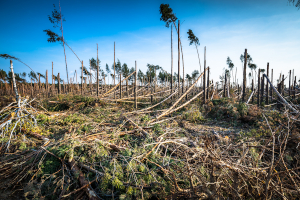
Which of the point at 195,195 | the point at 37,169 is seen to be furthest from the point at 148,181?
the point at 37,169

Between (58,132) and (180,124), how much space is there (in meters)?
4.27

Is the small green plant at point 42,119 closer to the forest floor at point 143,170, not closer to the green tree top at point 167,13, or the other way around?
the forest floor at point 143,170

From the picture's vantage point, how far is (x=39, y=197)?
201 cm

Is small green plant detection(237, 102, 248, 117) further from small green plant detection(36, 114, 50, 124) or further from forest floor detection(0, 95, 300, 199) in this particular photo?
small green plant detection(36, 114, 50, 124)

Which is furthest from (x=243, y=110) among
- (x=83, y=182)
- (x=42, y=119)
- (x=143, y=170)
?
(x=42, y=119)

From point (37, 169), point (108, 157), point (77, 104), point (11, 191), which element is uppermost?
point (77, 104)

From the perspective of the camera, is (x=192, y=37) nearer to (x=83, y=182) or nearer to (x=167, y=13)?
(x=167, y=13)

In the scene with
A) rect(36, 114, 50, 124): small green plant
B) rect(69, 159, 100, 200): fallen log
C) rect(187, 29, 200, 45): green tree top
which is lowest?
rect(69, 159, 100, 200): fallen log

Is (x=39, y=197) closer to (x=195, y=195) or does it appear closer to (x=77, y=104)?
(x=195, y=195)

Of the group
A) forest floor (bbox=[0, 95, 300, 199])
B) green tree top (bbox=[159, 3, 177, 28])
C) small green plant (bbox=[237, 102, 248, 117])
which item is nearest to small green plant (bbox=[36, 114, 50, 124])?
forest floor (bbox=[0, 95, 300, 199])

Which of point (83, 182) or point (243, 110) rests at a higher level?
point (243, 110)

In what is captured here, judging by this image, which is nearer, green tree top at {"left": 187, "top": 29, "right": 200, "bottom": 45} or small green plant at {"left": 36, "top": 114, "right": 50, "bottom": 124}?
small green plant at {"left": 36, "top": 114, "right": 50, "bottom": 124}

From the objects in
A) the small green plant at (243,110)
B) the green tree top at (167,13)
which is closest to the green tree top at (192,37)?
the green tree top at (167,13)

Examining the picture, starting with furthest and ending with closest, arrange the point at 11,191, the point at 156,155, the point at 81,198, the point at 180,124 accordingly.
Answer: the point at 180,124 → the point at 156,155 → the point at 11,191 → the point at 81,198
